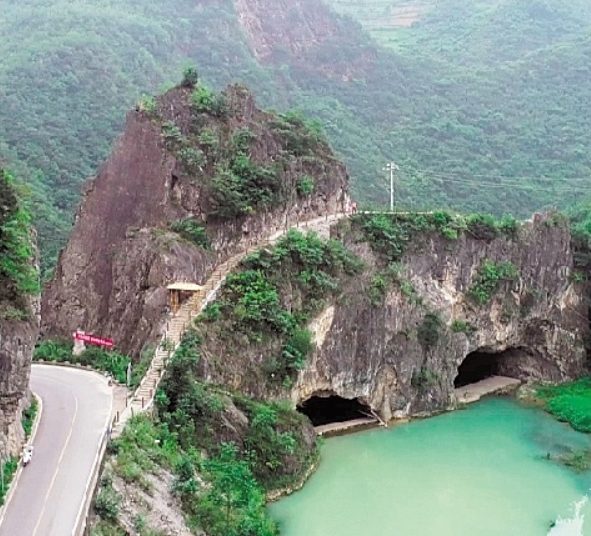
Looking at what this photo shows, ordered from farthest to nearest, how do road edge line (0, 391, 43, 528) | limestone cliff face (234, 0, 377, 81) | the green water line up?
limestone cliff face (234, 0, 377, 81)
the green water
road edge line (0, 391, 43, 528)

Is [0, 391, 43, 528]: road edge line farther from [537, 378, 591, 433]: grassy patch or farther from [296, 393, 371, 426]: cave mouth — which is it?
[537, 378, 591, 433]: grassy patch

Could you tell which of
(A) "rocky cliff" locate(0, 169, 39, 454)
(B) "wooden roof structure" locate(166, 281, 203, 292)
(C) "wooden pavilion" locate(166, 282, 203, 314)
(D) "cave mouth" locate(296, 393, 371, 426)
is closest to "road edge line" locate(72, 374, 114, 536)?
(A) "rocky cliff" locate(0, 169, 39, 454)

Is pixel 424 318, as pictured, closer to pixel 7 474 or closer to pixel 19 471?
pixel 19 471

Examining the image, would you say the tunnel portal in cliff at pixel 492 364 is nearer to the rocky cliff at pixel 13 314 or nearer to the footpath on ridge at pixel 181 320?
the footpath on ridge at pixel 181 320

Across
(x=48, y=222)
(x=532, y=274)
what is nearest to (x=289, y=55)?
(x=48, y=222)

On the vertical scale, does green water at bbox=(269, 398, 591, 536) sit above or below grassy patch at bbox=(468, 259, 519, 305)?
below

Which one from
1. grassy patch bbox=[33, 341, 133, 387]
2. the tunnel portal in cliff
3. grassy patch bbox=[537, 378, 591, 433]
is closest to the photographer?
grassy patch bbox=[33, 341, 133, 387]

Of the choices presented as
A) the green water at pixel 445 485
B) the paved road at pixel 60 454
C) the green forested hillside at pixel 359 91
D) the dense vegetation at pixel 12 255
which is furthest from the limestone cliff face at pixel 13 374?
the green forested hillside at pixel 359 91

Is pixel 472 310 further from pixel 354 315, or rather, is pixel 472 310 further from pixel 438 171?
pixel 438 171
